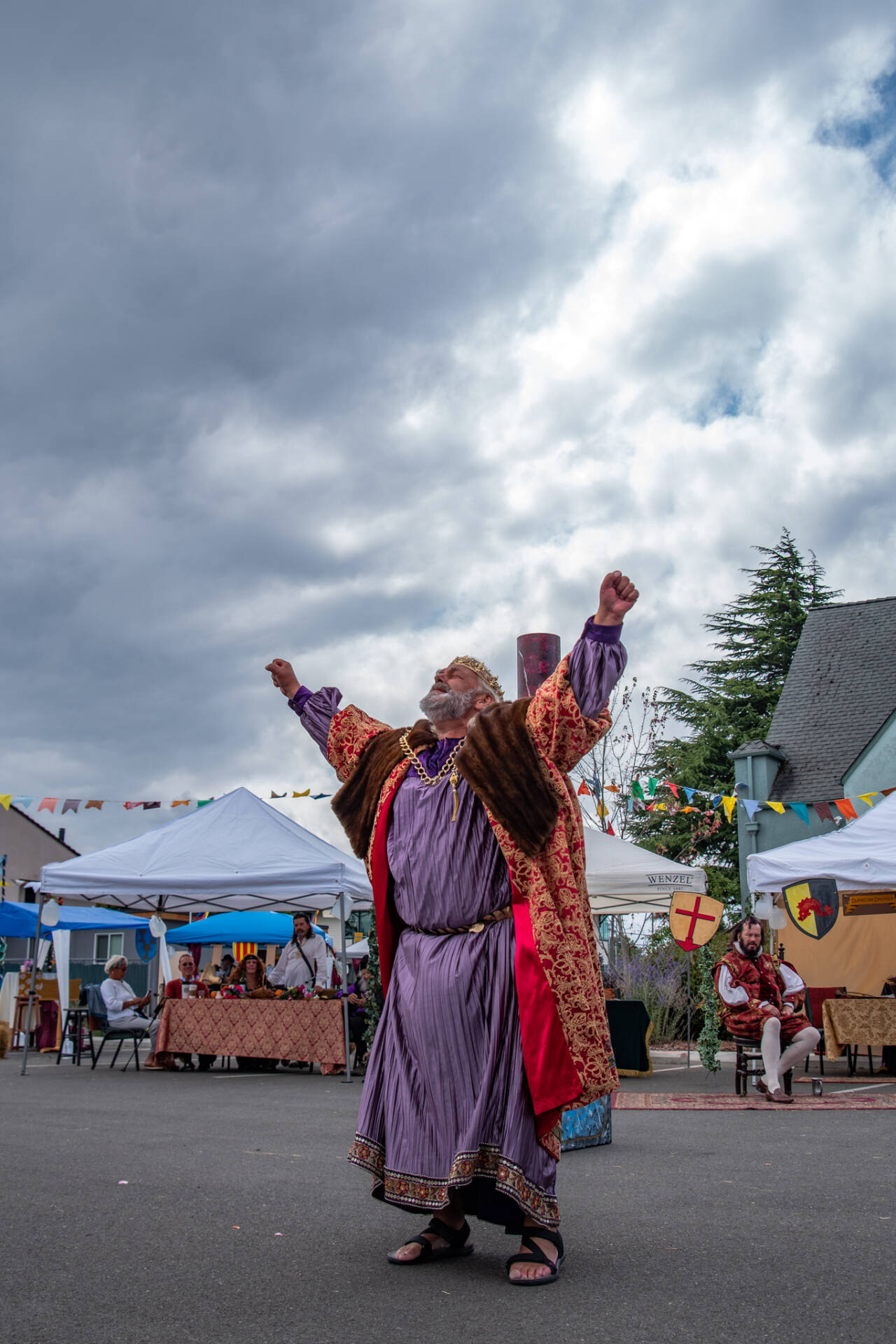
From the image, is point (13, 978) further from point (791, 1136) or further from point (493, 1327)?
point (493, 1327)

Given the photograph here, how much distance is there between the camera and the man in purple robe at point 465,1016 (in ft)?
10.9

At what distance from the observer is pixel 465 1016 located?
11.4ft

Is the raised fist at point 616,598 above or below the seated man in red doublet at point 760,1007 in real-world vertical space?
above

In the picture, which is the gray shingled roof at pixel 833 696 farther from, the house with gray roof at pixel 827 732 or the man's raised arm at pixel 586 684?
the man's raised arm at pixel 586 684

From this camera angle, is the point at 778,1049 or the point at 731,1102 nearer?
the point at 731,1102

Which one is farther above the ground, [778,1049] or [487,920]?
[487,920]

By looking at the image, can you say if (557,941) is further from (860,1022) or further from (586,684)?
(860,1022)

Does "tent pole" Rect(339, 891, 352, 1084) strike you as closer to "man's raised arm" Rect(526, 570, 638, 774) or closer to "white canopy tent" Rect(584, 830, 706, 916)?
"white canopy tent" Rect(584, 830, 706, 916)

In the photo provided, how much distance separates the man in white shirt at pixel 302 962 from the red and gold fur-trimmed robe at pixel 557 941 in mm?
10502

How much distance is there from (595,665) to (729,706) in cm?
3228

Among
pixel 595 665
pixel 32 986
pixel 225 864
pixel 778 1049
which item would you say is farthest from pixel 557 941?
pixel 32 986

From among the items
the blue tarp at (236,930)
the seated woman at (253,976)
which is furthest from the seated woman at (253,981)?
the blue tarp at (236,930)

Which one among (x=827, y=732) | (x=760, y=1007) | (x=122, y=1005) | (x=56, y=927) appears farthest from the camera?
(x=827, y=732)

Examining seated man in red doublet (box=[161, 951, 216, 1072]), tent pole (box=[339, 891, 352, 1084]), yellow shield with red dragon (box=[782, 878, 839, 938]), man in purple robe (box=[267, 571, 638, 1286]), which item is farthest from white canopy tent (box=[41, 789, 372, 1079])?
man in purple robe (box=[267, 571, 638, 1286])
